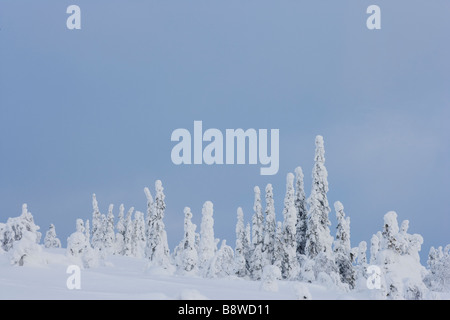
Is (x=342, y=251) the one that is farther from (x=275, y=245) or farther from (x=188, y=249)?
(x=188, y=249)

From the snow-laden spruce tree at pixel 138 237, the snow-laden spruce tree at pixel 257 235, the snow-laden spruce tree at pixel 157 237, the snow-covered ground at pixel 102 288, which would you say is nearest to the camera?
the snow-covered ground at pixel 102 288

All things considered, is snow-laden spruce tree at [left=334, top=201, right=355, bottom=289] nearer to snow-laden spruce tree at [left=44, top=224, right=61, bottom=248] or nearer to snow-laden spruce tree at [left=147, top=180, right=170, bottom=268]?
snow-laden spruce tree at [left=147, top=180, right=170, bottom=268]

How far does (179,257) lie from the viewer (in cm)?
4612

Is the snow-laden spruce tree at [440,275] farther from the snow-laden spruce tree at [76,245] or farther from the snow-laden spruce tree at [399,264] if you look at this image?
the snow-laden spruce tree at [76,245]

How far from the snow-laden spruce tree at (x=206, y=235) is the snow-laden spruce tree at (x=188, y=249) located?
1.15 m

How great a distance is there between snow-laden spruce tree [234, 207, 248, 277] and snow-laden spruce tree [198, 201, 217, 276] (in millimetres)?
3179

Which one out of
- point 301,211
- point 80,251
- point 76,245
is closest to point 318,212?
point 301,211

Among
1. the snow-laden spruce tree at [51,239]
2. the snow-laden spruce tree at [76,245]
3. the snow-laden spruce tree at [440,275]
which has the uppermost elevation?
the snow-laden spruce tree at [51,239]

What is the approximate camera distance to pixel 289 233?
1688 inches

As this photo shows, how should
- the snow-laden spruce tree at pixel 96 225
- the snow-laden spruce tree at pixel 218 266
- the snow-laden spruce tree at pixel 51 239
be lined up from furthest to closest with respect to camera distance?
the snow-laden spruce tree at pixel 96 225 → the snow-laden spruce tree at pixel 51 239 → the snow-laden spruce tree at pixel 218 266

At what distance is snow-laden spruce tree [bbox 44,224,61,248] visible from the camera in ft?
245

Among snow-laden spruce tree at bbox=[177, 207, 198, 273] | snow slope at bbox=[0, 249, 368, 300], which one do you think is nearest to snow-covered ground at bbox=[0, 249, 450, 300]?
snow slope at bbox=[0, 249, 368, 300]

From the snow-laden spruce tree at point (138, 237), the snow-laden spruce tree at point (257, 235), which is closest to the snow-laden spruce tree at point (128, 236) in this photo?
the snow-laden spruce tree at point (138, 237)

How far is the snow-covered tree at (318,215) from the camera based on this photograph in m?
39.7
